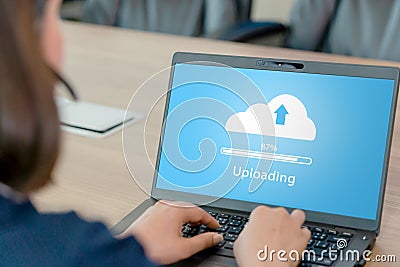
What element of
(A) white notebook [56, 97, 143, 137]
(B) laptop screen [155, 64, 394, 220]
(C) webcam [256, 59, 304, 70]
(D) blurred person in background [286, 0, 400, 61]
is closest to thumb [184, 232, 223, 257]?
(B) laptop screen [155, 64, 394, 220]

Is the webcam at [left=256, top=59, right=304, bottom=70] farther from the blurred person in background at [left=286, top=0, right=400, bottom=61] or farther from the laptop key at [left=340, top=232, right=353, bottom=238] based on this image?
the blurred person in background at [left=286, top=0, right=400, bottom=61]

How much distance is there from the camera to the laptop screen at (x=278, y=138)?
3.02 ft

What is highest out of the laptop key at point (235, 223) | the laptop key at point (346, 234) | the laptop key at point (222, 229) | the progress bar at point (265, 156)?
the progress bar at point (265, 156)

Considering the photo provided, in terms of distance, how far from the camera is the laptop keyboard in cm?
85

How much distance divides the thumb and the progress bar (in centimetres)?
15

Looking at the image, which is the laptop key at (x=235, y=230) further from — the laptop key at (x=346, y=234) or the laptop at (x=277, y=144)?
the laptop key at (x=346, y=234)

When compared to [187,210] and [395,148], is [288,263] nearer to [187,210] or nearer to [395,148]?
[187,210]

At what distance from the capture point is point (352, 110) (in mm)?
941

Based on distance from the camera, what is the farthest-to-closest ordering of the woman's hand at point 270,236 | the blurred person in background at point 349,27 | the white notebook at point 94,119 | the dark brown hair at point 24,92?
the blurred person in background at point 349,27 < the white notebook at point 94,119 < the woman's hand at point 270,236 < the dark brown hair at point 24,92

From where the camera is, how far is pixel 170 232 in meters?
0.88

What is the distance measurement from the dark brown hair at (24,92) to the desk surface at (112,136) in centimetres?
7

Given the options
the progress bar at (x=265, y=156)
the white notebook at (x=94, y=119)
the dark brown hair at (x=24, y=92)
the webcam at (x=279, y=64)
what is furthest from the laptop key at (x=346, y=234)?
the white notebook at (x=94, y=119)

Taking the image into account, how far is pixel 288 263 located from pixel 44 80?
0.40m

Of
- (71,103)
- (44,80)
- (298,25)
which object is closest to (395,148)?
(71,103)
